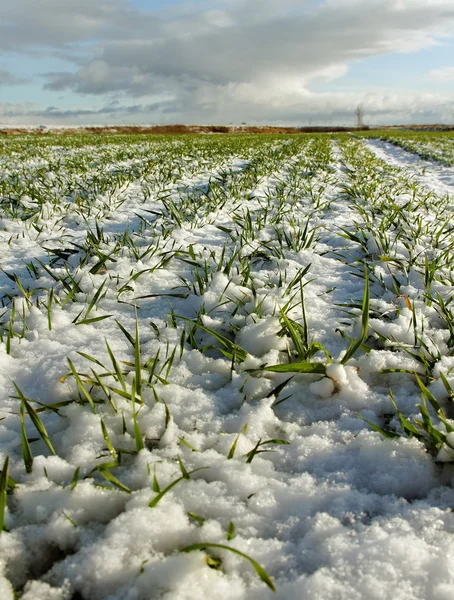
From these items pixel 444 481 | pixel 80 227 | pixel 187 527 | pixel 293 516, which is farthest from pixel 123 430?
pixel 80 227

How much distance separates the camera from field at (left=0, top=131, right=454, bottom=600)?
3.62ft

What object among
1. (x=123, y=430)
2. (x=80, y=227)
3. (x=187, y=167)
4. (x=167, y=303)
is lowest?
(x=123, y=430)

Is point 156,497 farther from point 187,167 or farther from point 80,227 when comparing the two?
point 187,167

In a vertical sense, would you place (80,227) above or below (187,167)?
below

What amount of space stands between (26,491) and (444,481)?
1.38 metres

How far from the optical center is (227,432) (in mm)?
1604

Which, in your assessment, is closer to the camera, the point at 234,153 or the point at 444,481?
the point at 444,481

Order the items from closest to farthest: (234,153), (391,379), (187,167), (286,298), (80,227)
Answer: (391,379)
(286,298)
(80,227)
(187,167)
(234,153)

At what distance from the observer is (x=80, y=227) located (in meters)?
4.50

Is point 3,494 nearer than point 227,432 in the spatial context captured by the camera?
Yes

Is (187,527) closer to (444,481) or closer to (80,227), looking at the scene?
(444,481)

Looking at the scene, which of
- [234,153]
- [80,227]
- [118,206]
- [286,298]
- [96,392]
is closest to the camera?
[96,392]

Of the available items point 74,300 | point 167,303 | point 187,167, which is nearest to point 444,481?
point 167,303

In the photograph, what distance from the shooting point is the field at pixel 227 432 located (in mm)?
1104
